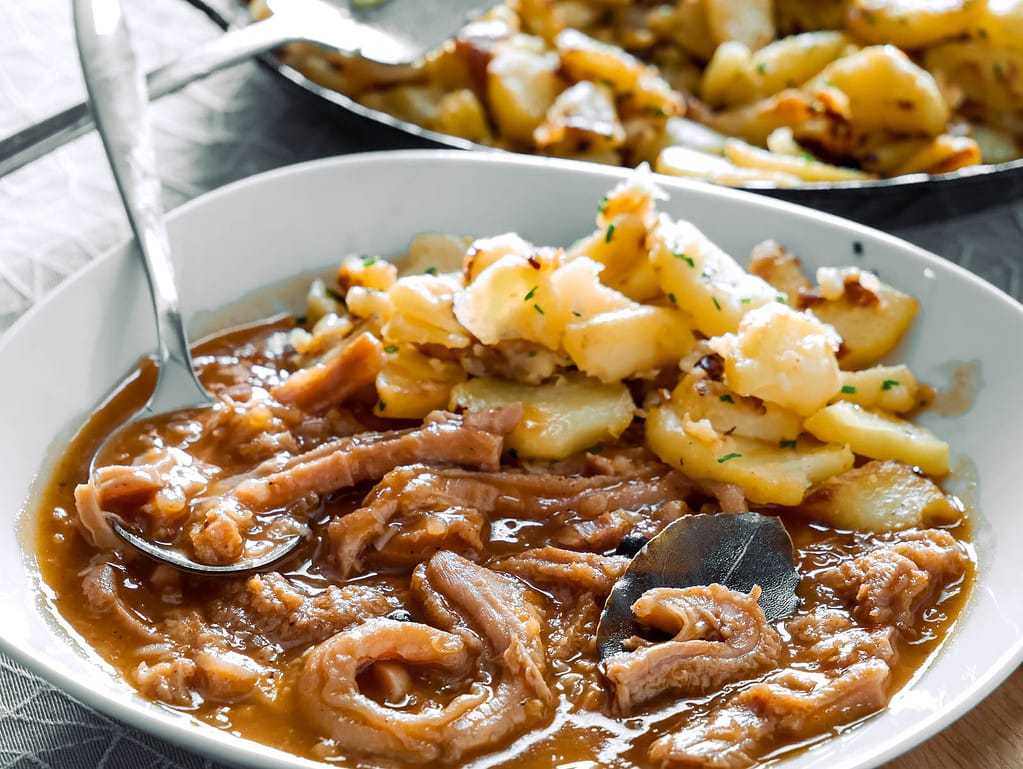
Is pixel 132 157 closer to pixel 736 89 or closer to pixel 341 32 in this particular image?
pixel 341 32

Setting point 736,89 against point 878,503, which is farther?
point 736,89

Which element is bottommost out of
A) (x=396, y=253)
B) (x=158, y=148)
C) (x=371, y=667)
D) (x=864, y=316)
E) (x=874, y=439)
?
(x=158, y=148)

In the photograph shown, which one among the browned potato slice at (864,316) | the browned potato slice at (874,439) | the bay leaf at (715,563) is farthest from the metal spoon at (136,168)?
the browned potato slice at (864,316)

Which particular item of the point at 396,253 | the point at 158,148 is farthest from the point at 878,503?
Answer: the point at 158,148

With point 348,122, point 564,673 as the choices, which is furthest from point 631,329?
point 348,122

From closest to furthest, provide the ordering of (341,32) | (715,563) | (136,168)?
(715,563), (136,168), (341,32)

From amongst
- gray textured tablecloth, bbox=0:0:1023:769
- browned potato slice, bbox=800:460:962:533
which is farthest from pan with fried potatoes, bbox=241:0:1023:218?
browned potato slice, bbox=800:460:962:533

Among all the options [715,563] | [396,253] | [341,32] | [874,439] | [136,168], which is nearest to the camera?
[715,563]
